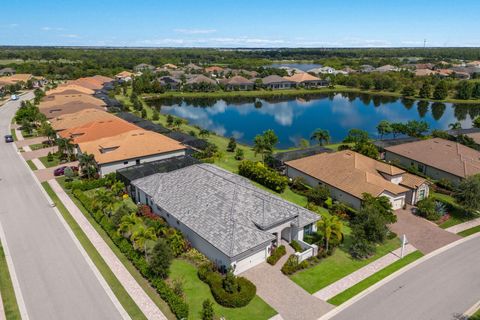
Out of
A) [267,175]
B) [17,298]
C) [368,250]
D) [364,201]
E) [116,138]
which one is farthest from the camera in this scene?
[116,138]

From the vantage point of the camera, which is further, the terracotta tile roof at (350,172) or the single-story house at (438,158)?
the single-story house at (438,158)

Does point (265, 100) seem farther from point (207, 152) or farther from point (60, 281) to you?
point (60, 281)

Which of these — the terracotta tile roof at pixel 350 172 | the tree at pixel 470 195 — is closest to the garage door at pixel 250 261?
the terracotta tile roof at pixel 350 172

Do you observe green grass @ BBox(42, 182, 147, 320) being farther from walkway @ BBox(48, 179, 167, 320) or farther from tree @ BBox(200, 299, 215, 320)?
tree @ BBox(200, 299, 215, 320)

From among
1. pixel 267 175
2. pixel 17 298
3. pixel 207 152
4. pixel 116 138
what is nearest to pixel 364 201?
pixel 267 175

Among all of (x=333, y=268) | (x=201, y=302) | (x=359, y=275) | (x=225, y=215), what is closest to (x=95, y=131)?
(x=225, y=215)

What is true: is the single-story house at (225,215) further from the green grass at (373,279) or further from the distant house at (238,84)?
the distant house at (238,84)
